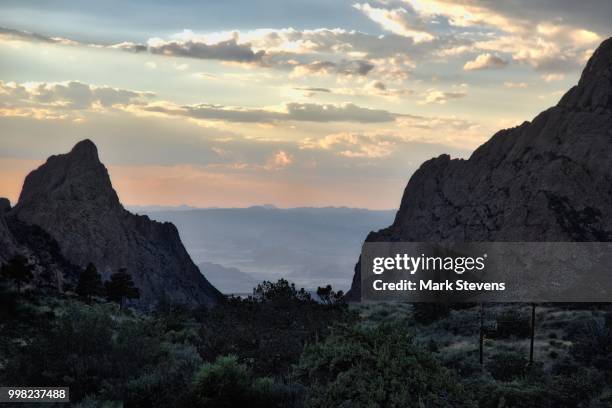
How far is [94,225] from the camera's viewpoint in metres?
177

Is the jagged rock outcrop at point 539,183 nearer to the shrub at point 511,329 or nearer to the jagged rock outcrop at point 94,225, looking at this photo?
the jagged rock outcrop at point 94,225

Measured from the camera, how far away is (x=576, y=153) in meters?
164

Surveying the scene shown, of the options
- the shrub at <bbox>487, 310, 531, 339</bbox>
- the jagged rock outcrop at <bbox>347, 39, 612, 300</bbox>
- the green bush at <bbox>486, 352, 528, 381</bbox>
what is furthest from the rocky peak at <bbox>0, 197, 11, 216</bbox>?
the green bush at <bbox>486, 352, 528, 381</bbox>

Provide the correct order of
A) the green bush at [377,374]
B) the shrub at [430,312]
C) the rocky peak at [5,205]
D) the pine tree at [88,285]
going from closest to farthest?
the green bush at [377,374]
the shrub at [430,312]
the pine tree at [88,285]
the rocky peak at [5,205]

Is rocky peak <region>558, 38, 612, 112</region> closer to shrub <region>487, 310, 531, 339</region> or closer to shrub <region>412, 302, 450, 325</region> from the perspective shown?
shrub <region>412, 302, 450, 325</region>

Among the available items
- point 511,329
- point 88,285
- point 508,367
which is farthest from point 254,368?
point 88,285

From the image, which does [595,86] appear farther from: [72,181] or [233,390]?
[233,390]

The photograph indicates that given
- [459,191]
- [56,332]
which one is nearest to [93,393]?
[56,332]

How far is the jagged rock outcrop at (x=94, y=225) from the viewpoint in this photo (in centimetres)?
16925

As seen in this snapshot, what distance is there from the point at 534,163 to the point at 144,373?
152871mm

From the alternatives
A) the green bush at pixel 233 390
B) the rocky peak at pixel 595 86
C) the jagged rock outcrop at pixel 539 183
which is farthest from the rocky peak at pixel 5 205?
the green bush at pixel 233 390

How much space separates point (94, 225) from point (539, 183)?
356 ft

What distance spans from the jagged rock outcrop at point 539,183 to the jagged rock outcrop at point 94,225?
49808 millimetres

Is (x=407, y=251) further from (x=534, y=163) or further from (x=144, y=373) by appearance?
(x=144, y=373)
